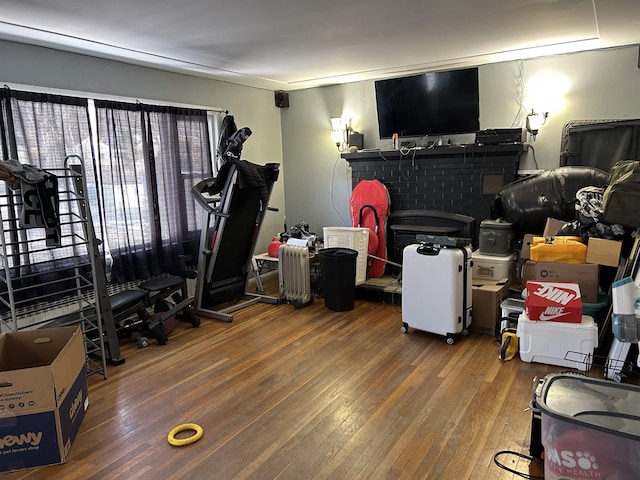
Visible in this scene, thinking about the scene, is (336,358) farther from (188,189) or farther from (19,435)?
(188,189)

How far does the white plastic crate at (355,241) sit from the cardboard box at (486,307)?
1302mm

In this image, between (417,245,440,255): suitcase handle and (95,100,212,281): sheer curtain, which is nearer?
(417,245,440,255): suitcase handle

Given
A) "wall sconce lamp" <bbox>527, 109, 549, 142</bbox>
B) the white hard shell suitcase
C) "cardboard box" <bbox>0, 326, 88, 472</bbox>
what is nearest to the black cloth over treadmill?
the white hard shell suitcase

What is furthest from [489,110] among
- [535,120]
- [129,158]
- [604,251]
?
[129,158]

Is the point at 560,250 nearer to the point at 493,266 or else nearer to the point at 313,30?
the point at 493,266

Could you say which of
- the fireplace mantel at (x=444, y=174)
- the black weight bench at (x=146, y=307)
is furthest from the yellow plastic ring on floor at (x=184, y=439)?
the fireplace mantel at (x=444, y=174)

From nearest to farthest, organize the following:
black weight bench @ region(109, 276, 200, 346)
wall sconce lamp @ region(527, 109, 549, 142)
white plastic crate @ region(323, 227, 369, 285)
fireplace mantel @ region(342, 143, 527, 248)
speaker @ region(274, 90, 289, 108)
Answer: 1. black weight bench @ region(109, 276, 200, 346)
2. wall sconce lamp @ region(527, 109, 549, 142)
3. fireplace mantel @ region(342, 143, 527, 248)
4. white plastic crate @ region(323, 227, 369, 285)
5. speaker @ region(274, 90, 289, 108)

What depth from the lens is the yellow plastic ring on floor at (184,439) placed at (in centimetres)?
237

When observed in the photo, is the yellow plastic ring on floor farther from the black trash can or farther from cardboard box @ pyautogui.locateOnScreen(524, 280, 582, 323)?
cardboard box @ pyautogui.locateOnScreen(524, 280, 582, 323)

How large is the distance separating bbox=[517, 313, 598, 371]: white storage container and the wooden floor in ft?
0.27

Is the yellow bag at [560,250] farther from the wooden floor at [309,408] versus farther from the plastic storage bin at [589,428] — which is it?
the plastic storage bin at [589,428]

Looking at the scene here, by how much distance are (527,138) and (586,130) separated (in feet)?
1.75

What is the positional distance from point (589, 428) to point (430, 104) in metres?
3.87

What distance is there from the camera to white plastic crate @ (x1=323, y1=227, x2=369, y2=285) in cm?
472
